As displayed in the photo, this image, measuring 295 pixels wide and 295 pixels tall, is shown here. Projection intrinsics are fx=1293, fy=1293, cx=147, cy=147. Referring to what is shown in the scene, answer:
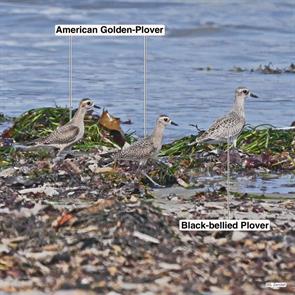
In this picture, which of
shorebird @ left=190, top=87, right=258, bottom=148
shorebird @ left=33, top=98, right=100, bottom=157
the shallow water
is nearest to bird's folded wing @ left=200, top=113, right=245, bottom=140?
shorebird @ left=190, top=87, right=258, bottom=148

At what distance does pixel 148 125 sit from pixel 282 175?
3564 millimetres

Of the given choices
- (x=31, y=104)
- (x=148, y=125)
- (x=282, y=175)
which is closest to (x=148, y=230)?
(x=282, y=175)

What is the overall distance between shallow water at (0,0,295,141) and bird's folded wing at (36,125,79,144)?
2578 millimetres

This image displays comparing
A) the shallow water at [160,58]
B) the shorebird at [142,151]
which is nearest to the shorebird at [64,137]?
the shorebird at [142,151]

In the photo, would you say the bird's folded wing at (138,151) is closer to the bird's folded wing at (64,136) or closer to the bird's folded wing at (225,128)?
the bird's folded wing at (64,136)

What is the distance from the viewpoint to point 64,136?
1334 centimetres

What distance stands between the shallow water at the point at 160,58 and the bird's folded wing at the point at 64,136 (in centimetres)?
258

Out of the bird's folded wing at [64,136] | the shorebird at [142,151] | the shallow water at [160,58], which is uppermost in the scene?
the shallow water at [160,58]

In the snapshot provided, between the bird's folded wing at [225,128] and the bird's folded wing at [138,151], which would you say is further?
the bird's folded wing at [225,128]

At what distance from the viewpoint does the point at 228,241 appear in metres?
9.58

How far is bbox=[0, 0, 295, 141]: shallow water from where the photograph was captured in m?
18.3

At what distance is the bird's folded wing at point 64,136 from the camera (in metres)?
13.3

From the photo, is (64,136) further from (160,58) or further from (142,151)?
(160,58)

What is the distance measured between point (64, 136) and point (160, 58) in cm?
1012
